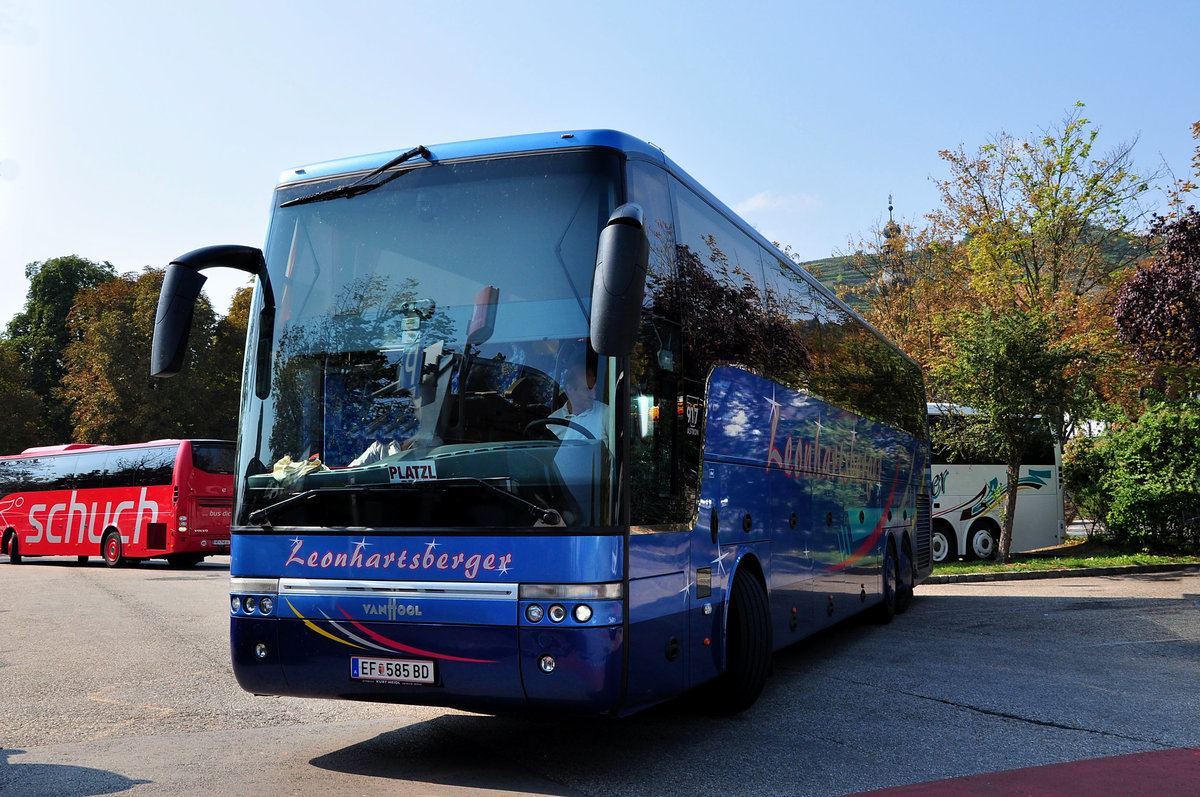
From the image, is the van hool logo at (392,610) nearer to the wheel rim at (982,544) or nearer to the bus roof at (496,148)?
the bus roof at (496,148)

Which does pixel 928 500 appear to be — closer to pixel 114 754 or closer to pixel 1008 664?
pixel 1008 664

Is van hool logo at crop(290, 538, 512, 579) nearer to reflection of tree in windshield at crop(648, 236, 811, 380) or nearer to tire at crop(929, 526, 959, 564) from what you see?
reflection of tree in windshield at crop(648, 236, 811, 380)

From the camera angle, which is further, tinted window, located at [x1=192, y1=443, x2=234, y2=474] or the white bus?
tinted window, located at [x1=192, y1=443, x2=234, y2=474]

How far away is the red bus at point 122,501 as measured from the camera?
2755 centimetres

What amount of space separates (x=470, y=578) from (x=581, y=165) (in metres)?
2.39

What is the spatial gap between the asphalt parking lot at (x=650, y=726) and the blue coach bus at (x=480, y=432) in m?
0.52

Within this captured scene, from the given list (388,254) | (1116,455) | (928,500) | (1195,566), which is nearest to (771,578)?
(388,254)

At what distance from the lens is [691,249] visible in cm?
743

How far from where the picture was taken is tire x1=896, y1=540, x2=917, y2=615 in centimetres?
1483

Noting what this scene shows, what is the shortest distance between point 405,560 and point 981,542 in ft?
75.4

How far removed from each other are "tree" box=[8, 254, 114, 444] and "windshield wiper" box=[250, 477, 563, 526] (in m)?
61.8

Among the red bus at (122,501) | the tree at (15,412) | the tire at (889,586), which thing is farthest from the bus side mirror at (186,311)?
the tree at (15,412)

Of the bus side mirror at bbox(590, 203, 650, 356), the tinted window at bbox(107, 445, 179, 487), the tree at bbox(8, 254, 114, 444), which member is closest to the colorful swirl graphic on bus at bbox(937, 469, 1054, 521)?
the tinted window at bbox(107, 445, 179, 487)

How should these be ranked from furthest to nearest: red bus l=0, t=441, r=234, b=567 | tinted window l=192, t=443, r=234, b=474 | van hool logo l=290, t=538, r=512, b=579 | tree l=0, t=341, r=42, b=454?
1. tree l=0, t=341, r=42, b=454
2. tinted window l=192, t=443, r=234, b=474
3. red bus l=0, t=441, r=234, b=567
4. van hool logo l=290, t=538, r=512, b=579
